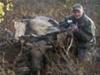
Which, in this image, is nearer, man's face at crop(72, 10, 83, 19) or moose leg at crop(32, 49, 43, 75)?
moose leg at crop(32, 49, 43, 75)

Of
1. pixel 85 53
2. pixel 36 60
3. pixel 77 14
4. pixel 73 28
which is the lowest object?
pixel 36 60

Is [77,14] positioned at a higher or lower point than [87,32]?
higher

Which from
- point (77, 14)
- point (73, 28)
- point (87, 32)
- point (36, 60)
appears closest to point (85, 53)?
point (87, 32)

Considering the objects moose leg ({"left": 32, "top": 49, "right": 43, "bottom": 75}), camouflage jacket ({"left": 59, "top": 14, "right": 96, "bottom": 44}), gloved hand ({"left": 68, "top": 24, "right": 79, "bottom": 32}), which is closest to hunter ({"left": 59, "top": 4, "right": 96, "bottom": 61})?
camouflage jacket ({"left": 59, "top": 14, "right": 96, "bottom": 44})

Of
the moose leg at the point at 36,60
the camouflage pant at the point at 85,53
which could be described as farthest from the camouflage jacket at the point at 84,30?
the moose leg at the point at 36,60

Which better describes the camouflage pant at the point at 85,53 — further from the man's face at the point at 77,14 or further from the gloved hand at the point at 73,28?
the man's face at the point at 77,14

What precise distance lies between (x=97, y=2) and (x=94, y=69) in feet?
24.3

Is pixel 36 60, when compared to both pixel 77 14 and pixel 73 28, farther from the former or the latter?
pixel 77 14

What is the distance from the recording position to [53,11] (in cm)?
1248

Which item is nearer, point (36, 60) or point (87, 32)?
point (36, 60)

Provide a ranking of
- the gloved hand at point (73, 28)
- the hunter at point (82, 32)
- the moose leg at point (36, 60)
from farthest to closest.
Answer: the hunter at point (82, 32), the moose leg at point (36, 60), the gloved hand at point (73, 28)

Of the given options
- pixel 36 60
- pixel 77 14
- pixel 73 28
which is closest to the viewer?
pixel 73 28

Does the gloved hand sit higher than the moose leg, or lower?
higher

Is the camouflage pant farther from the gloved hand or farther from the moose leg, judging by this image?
the moose leg
